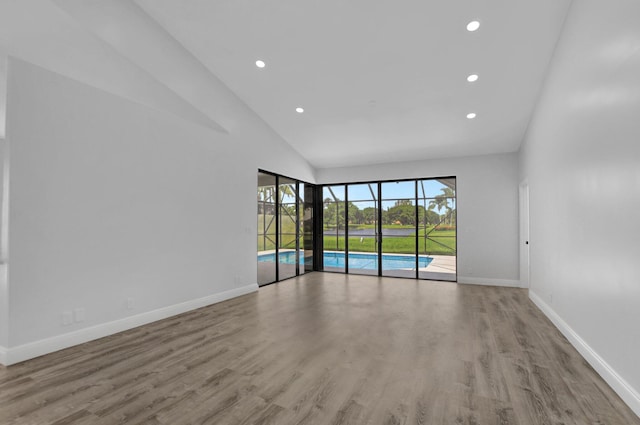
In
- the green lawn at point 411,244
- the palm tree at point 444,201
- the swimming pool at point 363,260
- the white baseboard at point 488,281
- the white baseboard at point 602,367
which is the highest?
the palm tree at point 444,201

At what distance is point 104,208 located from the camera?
3582mm

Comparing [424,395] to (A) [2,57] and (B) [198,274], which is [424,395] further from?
(A) [2,57]

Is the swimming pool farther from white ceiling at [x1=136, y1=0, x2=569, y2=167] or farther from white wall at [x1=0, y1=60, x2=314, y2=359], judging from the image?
white ceiling at [x1=136, y1=0, x2=569, y2=167]

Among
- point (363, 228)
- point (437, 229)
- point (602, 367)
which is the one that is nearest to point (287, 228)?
point (363, 228)

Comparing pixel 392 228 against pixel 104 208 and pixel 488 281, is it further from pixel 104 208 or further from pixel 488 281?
pixel 104 208

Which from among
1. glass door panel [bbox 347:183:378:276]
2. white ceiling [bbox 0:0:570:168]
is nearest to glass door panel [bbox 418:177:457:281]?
glass door panel [bbox 347:183:378:276]

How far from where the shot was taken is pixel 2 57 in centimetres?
285

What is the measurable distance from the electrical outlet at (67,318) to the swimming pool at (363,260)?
3377 millimetres

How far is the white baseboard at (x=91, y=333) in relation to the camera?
9.39 feet

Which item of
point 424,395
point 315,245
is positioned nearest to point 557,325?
point 424,395

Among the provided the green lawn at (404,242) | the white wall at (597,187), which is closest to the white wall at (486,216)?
the green lawn at (404,242)

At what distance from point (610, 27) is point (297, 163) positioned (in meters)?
5.72

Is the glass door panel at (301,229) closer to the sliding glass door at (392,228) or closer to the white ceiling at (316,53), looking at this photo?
the sliding glass door at (392,228)

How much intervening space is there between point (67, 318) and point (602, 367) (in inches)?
196
